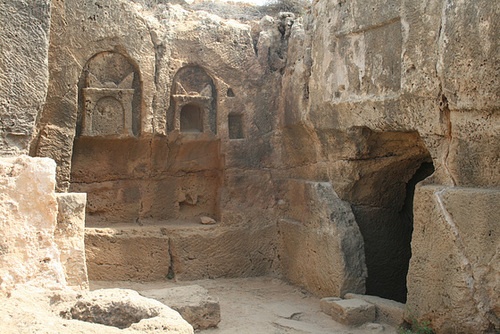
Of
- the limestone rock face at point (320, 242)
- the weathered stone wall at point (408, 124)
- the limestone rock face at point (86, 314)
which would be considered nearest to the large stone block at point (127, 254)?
the limestone rock face at point (320, 242)

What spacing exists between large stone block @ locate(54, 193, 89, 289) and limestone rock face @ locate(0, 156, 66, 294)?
0.33 meters

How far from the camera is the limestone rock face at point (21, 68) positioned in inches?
158

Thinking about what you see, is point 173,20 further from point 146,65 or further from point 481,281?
point 481,281

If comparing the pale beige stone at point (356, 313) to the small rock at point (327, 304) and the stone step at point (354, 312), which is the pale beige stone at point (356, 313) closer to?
the stone step at point (354, 312)

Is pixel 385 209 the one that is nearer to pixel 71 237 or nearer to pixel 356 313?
pixel 356 313

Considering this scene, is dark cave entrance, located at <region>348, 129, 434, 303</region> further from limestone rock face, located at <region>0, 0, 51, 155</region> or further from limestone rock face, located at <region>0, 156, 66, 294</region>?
limestone rock face, located at <region>0, 0, 51, 155</region>

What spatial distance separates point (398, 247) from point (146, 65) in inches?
124

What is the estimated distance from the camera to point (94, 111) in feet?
17.8

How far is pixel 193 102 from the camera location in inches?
232

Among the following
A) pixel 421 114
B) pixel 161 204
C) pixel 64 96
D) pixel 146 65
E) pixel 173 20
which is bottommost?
pixel 161 204

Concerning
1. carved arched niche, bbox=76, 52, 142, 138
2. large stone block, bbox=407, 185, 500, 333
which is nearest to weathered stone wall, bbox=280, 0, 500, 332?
large stone block, bbox=407, 185, 500, 333

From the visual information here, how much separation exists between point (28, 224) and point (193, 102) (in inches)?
104

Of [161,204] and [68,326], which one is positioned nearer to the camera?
[68,326]

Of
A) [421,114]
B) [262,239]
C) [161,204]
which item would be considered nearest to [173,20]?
[161,204]
